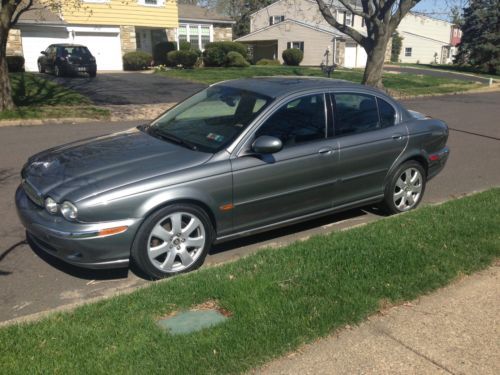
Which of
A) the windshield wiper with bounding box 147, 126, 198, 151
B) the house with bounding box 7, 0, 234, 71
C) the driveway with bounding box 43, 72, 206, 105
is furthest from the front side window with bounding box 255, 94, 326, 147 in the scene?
the house with bounding box 7, 0, 234, 71

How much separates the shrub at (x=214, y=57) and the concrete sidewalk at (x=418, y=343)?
30.3 m

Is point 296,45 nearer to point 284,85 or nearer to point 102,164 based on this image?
point 284,85

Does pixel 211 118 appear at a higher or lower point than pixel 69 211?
higher

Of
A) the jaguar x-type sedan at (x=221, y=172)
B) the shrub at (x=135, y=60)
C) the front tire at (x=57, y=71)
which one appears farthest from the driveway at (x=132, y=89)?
the jaguar x-type sedan at (x=221, y=172)

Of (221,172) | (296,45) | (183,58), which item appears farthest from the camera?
(296,45)

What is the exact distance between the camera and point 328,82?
541cm

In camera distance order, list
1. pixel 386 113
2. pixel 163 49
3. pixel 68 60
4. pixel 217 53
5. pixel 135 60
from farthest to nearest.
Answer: pixel 163 49
pixel 217 53
pixel 135 60
pixel 68 60
pixel 386 113

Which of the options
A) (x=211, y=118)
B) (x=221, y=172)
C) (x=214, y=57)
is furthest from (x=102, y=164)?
(x=214, y=57)

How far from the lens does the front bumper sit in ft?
12.6

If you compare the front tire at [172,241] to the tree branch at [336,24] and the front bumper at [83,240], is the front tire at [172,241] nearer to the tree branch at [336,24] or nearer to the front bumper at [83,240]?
the front bumper at [83,240]

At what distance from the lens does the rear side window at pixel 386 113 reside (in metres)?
5.65

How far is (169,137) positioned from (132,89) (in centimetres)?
1565

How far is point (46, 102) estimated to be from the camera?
14.7 metres

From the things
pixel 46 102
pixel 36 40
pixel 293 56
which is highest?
pixel 36 40
